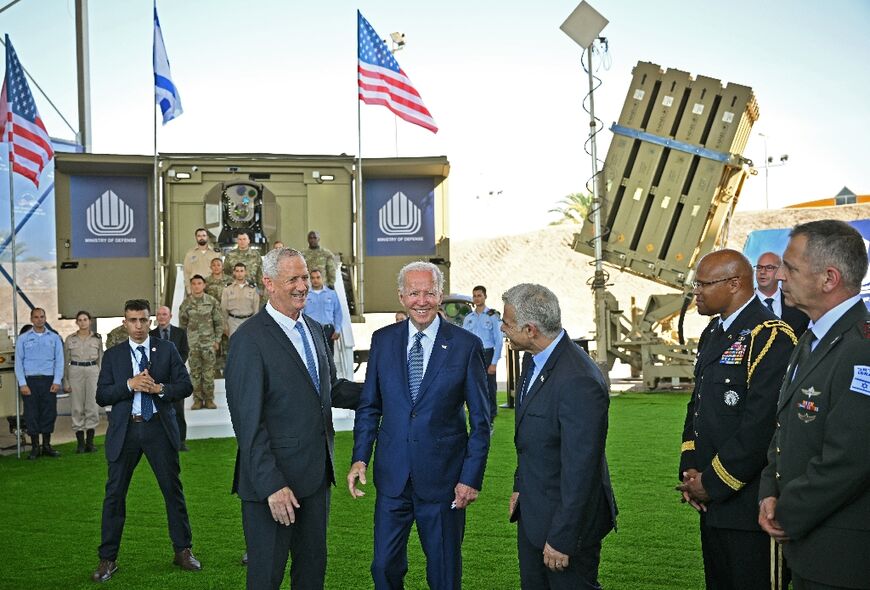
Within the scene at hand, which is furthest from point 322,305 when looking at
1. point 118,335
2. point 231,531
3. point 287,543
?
point 287,543

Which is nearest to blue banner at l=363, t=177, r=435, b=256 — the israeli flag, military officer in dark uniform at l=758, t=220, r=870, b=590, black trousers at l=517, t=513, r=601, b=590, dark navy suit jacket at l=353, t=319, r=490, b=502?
the israeli flag

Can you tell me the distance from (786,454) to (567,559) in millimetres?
829

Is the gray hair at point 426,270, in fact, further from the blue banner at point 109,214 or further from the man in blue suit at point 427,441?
the blue banner at point 109,214

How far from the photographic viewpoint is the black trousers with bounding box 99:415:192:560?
5688mm

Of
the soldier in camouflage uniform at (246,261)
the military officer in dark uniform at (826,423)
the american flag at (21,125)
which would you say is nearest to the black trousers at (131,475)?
the military officer in dark uniform at (826,423)

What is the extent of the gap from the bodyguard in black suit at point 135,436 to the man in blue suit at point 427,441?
212cm

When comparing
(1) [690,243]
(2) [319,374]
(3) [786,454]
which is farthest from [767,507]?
(1) [690,243]

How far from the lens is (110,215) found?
13656 mm

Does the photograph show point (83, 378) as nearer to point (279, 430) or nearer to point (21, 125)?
point (21, 125)

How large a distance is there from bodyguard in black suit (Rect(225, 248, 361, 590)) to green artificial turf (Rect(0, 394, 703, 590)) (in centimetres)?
150

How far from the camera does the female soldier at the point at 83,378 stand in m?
11.5

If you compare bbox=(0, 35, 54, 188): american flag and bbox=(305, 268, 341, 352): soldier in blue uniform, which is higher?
bbox=(0, 35, 54, 188): american flag

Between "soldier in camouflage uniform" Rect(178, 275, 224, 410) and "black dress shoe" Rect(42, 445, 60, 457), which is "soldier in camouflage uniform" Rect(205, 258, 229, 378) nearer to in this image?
"soldier in camouflage uniform" Rect(178, 275, 224, 410)

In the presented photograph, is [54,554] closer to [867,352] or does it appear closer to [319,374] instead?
[319,374]
